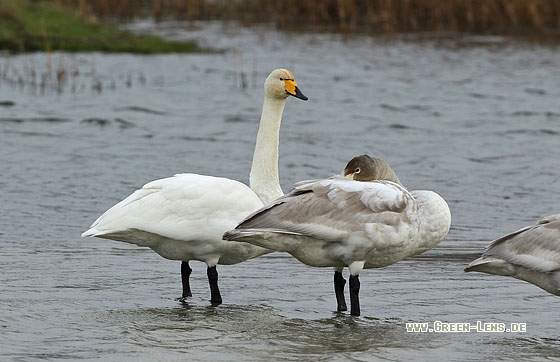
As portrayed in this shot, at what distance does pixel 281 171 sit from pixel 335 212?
23.3 ft

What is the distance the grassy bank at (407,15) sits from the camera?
2823 centimetres

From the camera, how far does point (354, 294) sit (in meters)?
7.38

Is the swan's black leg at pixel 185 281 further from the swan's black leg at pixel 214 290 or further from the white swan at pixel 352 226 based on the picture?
the white swan at pixel 352 226

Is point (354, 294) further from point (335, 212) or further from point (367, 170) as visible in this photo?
point (367, 170)

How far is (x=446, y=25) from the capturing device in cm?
2898

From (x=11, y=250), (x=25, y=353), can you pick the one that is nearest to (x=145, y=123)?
(x=11, y=250)

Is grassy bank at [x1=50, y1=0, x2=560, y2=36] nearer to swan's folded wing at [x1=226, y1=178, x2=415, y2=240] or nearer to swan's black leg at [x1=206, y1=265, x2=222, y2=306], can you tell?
swan's black leg at [x1=206, y1=265, x2=222, y2=306]

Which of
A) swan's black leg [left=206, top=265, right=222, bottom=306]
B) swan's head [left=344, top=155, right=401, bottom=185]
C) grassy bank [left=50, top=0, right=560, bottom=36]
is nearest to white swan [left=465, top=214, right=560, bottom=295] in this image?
swan's head [left=344, top=155, right=401, bottom=185]

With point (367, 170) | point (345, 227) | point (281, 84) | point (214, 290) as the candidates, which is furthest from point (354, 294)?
point (281, 84)

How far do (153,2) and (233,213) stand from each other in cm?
2788

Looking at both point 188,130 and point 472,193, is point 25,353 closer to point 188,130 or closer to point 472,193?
point 472,193

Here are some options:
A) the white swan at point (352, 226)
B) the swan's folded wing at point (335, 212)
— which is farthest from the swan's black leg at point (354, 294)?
the swan's folded wing at point (335, 212)

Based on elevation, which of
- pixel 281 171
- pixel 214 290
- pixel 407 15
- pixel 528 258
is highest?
pixel 407 15

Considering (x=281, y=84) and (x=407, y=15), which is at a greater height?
(x=407, y=15)
